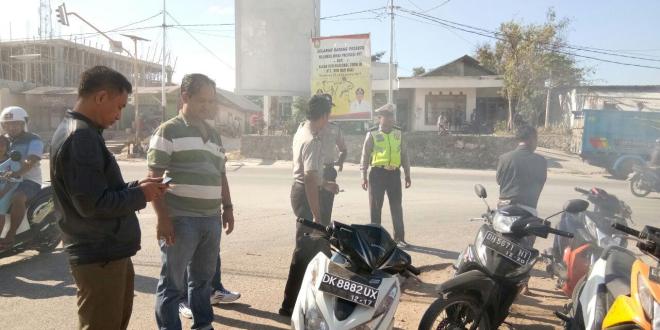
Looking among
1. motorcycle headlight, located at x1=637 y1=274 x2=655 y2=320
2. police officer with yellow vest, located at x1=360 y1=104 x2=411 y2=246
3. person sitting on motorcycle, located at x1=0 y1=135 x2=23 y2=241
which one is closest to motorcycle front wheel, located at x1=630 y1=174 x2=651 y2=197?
police officer with yellow vest, located at x1=360 y1=104 x2=411 y2=246

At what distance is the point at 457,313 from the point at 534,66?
24.5m

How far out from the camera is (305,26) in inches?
635

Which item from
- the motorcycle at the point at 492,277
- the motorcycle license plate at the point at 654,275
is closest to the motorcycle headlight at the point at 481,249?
the motorcycle at the point at 492,277

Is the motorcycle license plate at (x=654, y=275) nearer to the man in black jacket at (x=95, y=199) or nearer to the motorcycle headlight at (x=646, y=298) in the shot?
the motorcycle headlight at (x=646, y=298)

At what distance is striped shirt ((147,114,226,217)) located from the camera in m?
3.12

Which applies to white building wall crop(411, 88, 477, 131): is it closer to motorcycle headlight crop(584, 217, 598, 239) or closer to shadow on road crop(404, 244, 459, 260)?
shadow on road crop(404, 244, 459, 260)

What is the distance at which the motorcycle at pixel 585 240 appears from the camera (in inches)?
158

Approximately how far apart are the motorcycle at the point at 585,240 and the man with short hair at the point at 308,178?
2056mm

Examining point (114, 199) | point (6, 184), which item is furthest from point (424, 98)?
point (114, 199)

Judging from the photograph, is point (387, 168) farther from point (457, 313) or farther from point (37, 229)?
point (37, 229)

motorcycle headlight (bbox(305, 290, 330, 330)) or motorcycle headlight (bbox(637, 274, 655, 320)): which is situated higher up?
motorcycle headlight (bbox(637, 274, 655, 320))

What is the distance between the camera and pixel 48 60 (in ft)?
119

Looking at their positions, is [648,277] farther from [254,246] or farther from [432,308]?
[254,246]

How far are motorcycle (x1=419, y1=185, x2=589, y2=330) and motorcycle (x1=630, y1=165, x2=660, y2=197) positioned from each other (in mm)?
10335
